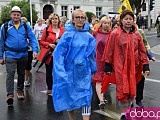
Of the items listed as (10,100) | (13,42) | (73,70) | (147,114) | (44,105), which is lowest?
(44,105)

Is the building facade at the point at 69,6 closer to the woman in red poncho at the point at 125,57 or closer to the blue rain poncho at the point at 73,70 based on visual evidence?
the woman in red poncho at the point at 125,57

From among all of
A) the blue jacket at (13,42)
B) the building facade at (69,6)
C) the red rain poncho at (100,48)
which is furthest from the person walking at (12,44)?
the building facade at (69,6)

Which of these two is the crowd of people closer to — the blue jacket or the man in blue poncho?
the man in blue poncho

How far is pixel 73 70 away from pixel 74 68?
33 millimetres

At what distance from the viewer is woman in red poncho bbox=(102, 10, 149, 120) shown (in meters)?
5.71

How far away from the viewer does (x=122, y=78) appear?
5684 mm

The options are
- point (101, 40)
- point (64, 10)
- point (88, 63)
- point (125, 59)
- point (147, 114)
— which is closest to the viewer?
point (147, 114)

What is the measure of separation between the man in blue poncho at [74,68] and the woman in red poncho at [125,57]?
1.39ft

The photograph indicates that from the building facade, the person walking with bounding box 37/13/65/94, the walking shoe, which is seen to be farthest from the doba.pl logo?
the building facade

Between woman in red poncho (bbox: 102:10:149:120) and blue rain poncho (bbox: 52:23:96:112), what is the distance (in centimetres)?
44

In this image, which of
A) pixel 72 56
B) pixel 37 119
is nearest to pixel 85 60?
pixel 72 56

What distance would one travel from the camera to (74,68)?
5395 millimetres

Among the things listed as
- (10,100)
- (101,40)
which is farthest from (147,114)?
(10,100)

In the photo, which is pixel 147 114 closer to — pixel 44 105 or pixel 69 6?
pixel 44 105
